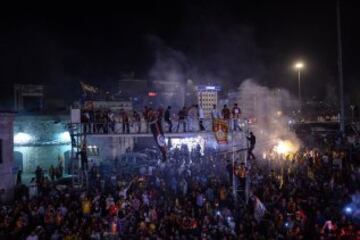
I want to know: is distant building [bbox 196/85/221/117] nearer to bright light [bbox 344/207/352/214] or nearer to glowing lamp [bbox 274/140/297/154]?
glowing lamp [bbox 274/140/297/154]

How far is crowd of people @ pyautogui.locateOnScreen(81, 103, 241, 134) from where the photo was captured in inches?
859

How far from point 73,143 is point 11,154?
4.39 m

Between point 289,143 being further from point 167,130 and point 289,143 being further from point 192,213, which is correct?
point 192,213

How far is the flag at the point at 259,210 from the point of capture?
18.5 meters

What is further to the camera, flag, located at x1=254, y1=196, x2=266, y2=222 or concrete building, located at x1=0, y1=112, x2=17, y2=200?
concrete building, located at x1=0, y1=112, x2=17, y2=200

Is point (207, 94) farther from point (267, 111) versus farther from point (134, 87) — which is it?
point (267, 111)

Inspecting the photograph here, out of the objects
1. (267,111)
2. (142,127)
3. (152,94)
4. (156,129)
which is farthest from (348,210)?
(267,111)

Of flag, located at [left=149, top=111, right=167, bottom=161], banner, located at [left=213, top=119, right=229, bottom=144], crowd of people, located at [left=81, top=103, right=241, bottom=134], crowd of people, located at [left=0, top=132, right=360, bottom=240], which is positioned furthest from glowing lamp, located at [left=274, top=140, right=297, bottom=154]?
flag, located at [left=149, top=111, right=167, bottom=161]

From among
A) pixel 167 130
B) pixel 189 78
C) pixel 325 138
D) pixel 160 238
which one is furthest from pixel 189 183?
pixel 189 78

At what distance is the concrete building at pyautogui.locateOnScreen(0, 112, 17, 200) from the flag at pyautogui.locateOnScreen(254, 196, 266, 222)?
13659 millimetres

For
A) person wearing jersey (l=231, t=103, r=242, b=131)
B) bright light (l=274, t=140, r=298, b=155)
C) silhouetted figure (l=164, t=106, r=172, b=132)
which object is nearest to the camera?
person wearing jersey (l=231, t=103, r=242, b=131)

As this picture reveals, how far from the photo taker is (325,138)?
3403cm

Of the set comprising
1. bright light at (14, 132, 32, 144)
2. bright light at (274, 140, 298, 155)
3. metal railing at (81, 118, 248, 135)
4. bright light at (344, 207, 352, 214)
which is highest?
metal railing at (81, 118, 248, 135)

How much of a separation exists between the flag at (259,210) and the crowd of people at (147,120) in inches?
174
